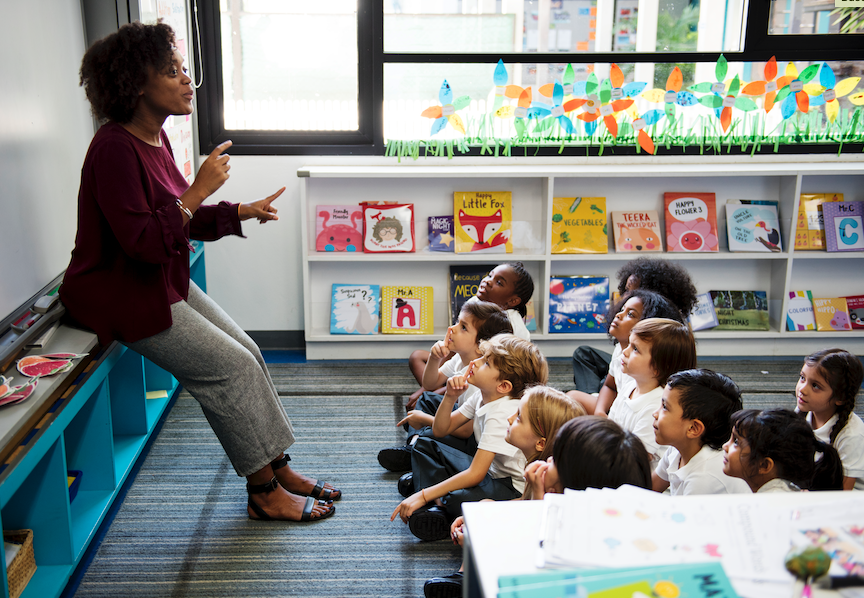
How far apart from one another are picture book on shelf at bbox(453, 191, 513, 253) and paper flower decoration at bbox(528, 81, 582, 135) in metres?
0.40

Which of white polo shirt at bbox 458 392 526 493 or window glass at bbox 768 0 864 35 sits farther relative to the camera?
window glass at bbox 768 0 864 35

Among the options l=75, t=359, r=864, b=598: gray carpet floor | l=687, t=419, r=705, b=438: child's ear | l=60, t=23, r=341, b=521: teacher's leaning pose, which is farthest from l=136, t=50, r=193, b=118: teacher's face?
l=687, t=419, r=705, b=438: child's ear

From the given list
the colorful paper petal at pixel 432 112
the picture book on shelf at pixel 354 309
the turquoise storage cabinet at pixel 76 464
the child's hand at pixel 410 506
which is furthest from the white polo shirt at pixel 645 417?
the colorful paper petal at pixel 432 112

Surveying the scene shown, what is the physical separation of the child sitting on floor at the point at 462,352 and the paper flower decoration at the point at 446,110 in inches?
54.4

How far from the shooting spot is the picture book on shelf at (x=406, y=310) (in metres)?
3.51

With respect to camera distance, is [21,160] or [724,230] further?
[724,230]

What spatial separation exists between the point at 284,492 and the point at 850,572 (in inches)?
63.8

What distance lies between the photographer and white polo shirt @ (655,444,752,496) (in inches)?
62.7

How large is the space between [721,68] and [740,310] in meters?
1.20

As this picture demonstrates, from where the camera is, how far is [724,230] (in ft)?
11.9

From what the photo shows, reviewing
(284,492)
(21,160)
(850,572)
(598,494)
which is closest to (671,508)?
(598,494)

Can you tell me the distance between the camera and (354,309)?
11.6 feet

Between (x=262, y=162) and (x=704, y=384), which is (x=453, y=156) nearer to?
(x=262, y=162)

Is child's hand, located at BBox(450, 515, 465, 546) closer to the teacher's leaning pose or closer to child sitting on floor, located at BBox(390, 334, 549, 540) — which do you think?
child sitting on floor, located at BBox(390, 334, 549, 540)
